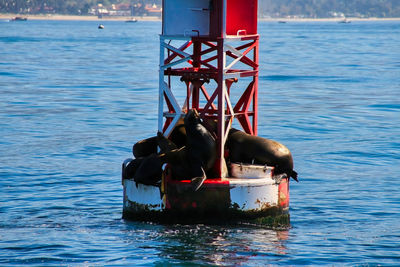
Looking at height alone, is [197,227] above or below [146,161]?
below

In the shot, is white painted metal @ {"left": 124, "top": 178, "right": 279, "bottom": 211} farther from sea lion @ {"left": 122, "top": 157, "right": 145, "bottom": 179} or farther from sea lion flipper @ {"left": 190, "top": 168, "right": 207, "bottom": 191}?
sea lion flipper @ {"left": 190, "top": 168, "right": 207, "bottom": 191}

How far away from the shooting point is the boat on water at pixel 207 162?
19141 mm

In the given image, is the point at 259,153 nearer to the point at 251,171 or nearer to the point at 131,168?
the point at 251,171

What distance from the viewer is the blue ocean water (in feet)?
60.8

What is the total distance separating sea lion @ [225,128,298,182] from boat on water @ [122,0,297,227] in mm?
26

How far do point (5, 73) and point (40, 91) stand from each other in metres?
15.2

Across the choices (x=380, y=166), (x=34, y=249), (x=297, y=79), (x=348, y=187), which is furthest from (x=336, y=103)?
(x=34, y=249)

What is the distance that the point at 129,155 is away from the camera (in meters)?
33.1

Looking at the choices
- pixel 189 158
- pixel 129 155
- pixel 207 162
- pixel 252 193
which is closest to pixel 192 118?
pixel 189 158

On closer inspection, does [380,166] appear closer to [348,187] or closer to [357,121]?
[348,187]

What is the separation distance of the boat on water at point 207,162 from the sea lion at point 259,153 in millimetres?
26

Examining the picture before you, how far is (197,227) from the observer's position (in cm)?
1948

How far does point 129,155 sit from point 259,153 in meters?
13.8

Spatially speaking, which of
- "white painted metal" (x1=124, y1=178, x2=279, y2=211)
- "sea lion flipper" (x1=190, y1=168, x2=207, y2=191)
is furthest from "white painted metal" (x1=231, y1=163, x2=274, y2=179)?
"sea lion flipper" (x1=190, y1=168, x2=207, y2=191)
